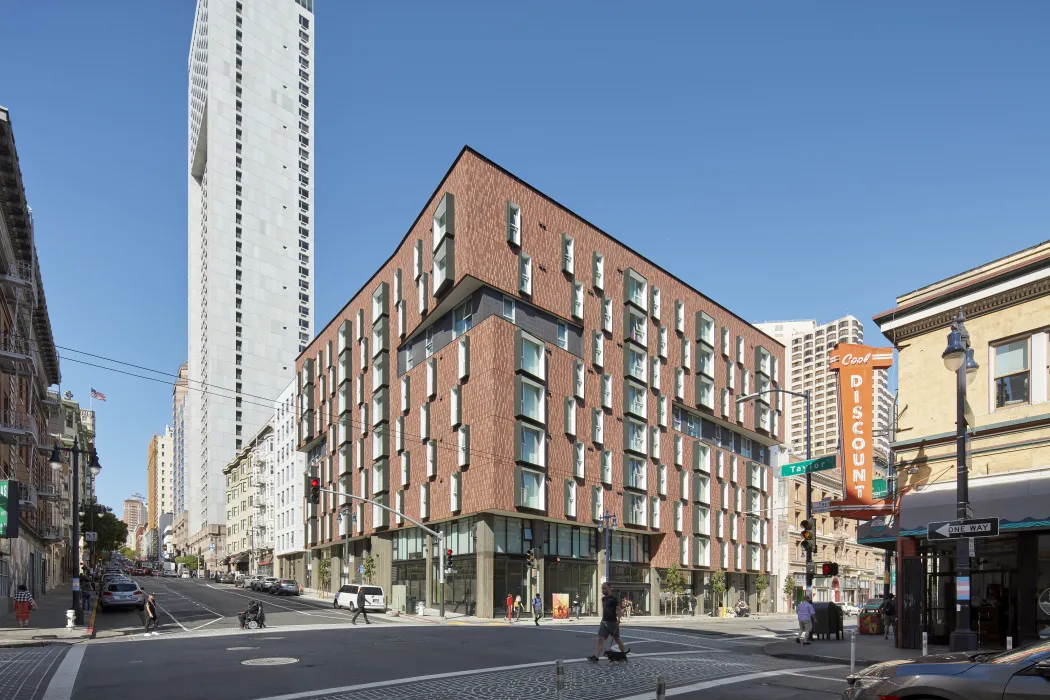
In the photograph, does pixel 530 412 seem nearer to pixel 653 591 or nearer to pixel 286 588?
pixel 653 591

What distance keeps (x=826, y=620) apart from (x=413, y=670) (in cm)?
1687

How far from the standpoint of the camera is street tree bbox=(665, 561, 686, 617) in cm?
6184

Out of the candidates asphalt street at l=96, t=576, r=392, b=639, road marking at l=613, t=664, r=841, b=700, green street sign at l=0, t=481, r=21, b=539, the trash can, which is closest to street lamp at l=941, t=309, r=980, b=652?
road marking at l=613, t=664, r=841, b=700

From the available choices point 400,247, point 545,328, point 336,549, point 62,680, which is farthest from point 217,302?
point 62,680

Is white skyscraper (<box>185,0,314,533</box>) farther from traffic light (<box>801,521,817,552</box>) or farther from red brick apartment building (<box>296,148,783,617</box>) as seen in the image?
traffic light (<box>801,521,817,552</box>)

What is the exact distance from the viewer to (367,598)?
48.8 m

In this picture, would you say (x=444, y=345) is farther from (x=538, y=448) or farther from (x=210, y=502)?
(x=210, y=502)

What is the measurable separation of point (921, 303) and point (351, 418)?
52.6 m

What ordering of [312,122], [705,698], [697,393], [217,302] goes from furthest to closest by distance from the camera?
[312,122], [217,302], [697,393], [705,698]

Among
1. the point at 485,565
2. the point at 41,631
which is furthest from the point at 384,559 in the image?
the point at 41,631

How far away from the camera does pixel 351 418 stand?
229ft

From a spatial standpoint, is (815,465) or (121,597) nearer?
(815,465)

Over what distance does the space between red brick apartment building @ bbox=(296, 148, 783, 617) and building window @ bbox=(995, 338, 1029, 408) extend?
29.0 meters

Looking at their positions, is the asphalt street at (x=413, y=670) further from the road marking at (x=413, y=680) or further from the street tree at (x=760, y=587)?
the street tree at (x=760, y=587)
